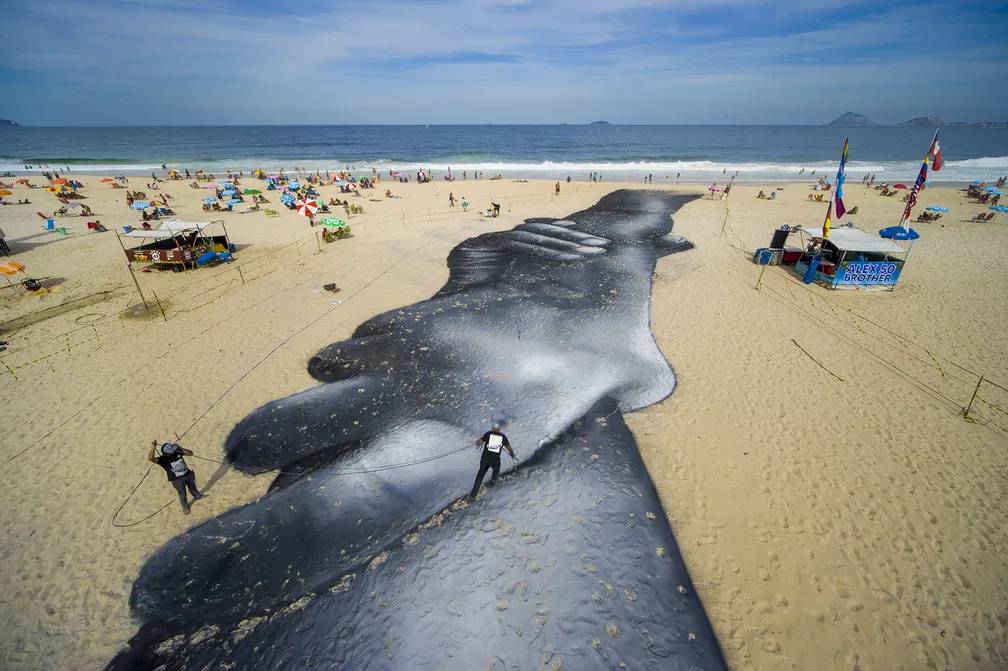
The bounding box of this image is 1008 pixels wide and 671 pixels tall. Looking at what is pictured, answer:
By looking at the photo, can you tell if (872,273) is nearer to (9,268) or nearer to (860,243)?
(860,243)

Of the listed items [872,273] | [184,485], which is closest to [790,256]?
[872,273]

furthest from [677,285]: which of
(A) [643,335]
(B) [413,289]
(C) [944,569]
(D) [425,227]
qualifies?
(D) [425,227]

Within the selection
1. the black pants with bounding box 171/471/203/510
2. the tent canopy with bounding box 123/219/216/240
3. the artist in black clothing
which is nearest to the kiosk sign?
the artist in black clothing

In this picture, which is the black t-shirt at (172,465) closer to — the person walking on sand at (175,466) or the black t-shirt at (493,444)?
the person walking on sand at (175,466)

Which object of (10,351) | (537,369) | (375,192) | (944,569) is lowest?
(944,569)

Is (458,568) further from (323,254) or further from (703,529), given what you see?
(323,254)

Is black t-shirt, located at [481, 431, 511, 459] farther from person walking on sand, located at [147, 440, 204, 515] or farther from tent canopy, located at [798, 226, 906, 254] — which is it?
tent canopy, located at [798, 226, 906, 254]
